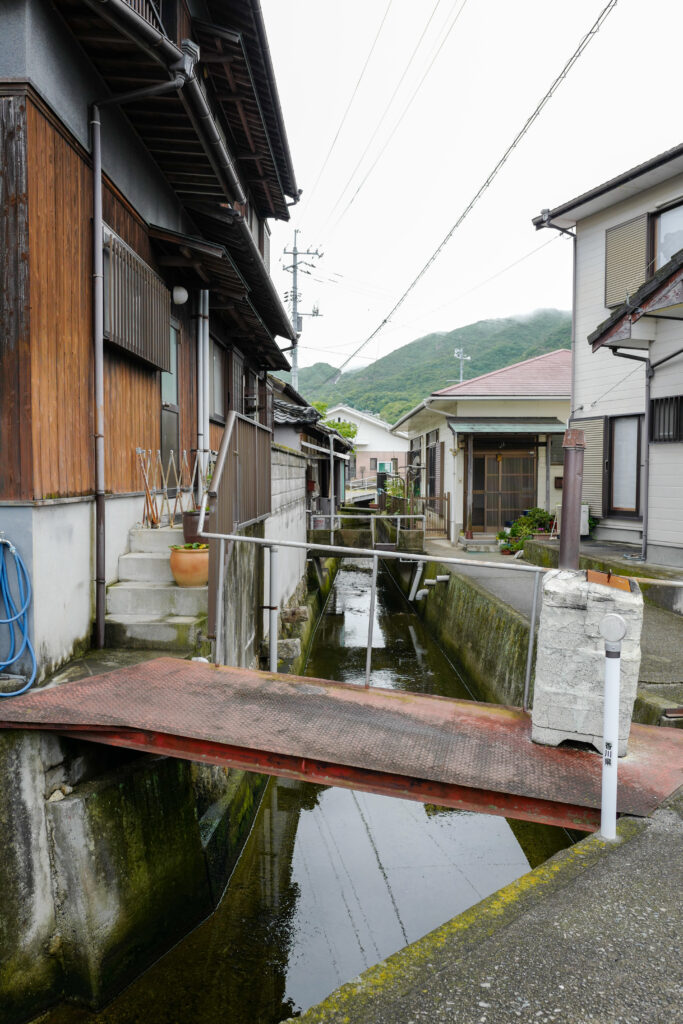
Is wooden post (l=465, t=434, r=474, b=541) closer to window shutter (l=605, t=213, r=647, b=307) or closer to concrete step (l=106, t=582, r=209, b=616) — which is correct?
window shutter (l=605, t=213, r=647, b=307)

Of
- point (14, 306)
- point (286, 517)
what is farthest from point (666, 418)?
point (14, 306)

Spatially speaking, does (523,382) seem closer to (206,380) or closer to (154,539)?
(206,380)

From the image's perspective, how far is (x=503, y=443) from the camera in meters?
19.7

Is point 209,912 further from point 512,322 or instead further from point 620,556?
point 512,322

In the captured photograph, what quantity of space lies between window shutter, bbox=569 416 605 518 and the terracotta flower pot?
9.86 meters

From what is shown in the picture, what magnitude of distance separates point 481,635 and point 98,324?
7.95 metres

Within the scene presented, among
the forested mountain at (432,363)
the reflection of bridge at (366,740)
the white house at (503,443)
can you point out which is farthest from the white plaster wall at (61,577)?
the forested mountain at (432,363)

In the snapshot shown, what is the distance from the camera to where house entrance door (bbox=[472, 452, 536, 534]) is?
19.7 m

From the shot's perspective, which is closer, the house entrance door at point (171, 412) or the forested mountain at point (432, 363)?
the house entrance door at point (171, 412)

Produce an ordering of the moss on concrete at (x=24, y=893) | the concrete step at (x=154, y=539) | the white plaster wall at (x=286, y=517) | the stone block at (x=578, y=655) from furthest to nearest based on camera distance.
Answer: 1. the white plaster wall at (x=286, y=517)
2. the concrete step at (x=154, y=539)
3. the stone block at (x=578, y=655)
4. the moss on concrete at (x=24, y=893)

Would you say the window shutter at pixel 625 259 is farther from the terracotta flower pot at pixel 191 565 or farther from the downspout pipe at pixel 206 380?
the terracotta flower pot at pixel 191 565

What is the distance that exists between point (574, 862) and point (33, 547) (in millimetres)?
3770

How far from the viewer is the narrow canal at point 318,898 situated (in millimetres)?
→ 4336

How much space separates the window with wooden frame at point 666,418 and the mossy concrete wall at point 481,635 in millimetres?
3817
